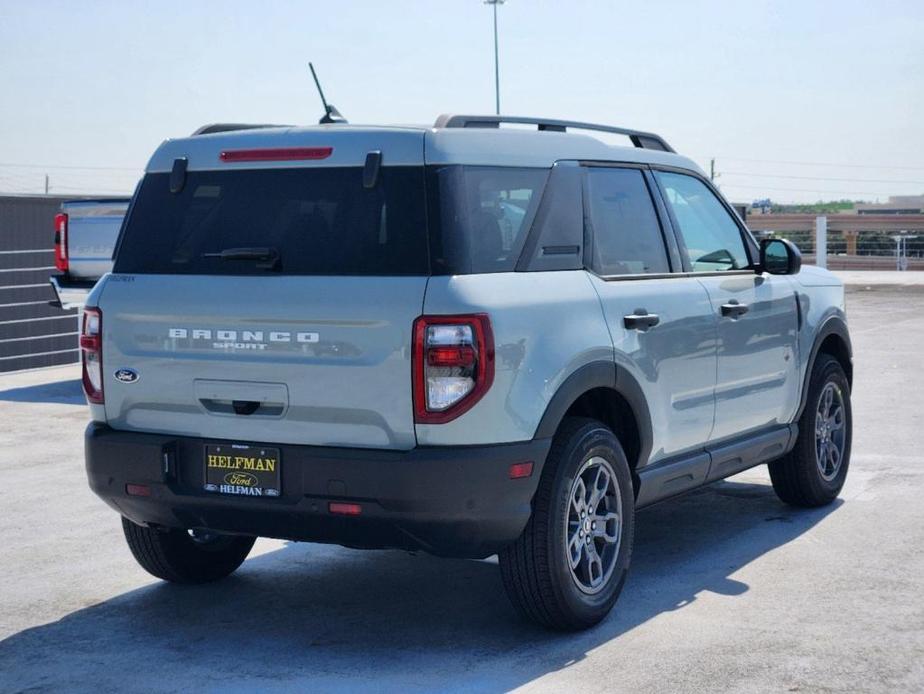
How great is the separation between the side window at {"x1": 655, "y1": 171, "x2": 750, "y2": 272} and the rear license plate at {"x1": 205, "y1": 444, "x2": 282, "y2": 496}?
7.87 feet

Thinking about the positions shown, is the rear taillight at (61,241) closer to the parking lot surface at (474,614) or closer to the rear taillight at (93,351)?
the parking lot surface at (474,614)

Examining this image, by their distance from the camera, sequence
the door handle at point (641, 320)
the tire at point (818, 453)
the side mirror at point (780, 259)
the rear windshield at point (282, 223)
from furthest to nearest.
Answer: the tire at point (818, 453) < the side mirror at point (780, 259) < the door handle at point (641, 320) < the rear windshield at point (282, 223)

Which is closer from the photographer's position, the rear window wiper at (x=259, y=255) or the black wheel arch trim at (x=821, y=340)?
the rear window wiper at (x=259, y=255)

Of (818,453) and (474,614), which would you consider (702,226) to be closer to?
(818,453)

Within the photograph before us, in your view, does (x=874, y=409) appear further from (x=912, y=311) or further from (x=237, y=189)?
(x=912, y=311)

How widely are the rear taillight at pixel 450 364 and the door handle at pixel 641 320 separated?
105 centimetres

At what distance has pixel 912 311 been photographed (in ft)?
74.7

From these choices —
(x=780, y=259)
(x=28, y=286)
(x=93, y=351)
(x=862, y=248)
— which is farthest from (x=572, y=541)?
(x=862, y=248)

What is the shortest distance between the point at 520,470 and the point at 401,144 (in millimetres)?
1276

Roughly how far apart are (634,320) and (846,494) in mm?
3050

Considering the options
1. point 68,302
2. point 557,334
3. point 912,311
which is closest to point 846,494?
point 557,334

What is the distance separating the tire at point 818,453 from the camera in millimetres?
7809

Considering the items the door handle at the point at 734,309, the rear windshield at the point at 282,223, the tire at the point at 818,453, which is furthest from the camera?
the tire at the point at 818,453

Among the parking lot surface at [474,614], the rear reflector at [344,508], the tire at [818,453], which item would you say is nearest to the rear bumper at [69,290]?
the parking lot surface at [474,614]
